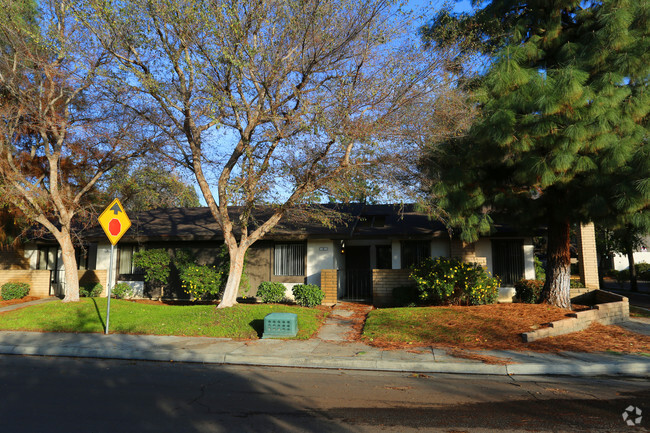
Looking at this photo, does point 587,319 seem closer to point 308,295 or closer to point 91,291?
point 308,295

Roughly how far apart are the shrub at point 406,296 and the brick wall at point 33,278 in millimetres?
14997

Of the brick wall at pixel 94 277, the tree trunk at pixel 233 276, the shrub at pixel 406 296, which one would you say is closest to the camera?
the tree trunk at pixel 233 276

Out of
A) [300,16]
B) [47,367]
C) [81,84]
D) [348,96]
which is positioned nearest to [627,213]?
[348,96]

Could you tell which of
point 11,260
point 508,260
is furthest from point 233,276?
point 11,260

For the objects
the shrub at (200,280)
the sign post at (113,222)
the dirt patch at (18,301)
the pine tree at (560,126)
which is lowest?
the dirt patch at (18,301)

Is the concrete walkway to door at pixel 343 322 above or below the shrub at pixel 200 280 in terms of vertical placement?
below

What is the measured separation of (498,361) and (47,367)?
836 cm

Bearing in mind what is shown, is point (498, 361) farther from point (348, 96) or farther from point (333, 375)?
point (348, 96)

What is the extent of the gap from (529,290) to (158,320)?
1188cm

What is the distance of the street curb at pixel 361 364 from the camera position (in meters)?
7.32

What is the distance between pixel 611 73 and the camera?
9.25 meters

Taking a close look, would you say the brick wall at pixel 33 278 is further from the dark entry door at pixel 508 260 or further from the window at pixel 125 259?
the dark entry door at pixel 508 260

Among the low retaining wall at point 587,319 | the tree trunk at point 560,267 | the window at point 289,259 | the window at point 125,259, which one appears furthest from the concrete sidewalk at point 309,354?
the window at point 125,259

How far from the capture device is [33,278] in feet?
59.5
